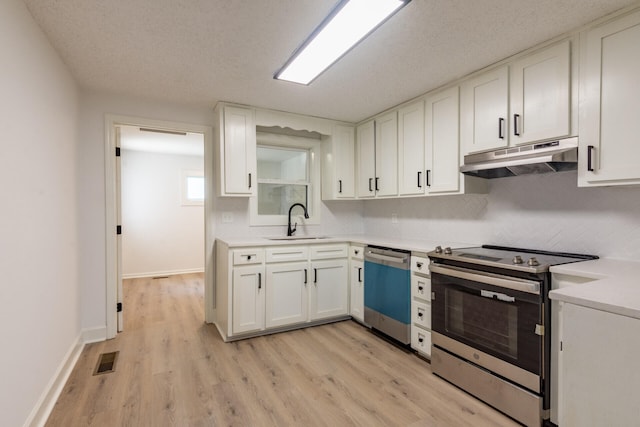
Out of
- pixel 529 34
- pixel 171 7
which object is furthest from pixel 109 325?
pixel 529 34

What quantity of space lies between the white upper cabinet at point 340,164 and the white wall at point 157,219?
11.5 feet

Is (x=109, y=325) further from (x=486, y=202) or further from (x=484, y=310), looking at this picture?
(x=486, y=202)

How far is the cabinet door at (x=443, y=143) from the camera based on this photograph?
2650 mm

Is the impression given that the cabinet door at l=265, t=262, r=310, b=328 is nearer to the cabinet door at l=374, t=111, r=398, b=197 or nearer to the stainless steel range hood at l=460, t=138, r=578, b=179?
the cabinet door at l=374, t=111, r=398, b=197

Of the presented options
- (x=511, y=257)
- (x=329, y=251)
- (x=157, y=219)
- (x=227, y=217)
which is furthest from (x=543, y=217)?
(x=157, y=219)

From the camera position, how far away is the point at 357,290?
341 cm

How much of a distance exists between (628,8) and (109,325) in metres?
4.50

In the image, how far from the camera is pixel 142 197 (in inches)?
229

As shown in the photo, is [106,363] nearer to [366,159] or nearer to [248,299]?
[248,299]

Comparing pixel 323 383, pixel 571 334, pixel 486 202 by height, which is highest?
pixel 486 202

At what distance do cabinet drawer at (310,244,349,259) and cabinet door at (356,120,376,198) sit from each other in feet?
2.39

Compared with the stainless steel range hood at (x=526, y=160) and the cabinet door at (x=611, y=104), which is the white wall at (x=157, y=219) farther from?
the cabinet door at (x=611, y=104)

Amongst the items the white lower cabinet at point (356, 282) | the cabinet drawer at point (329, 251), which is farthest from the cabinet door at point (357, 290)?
the cabinet drawer at point (329, 251)

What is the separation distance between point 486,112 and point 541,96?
0.38 m
